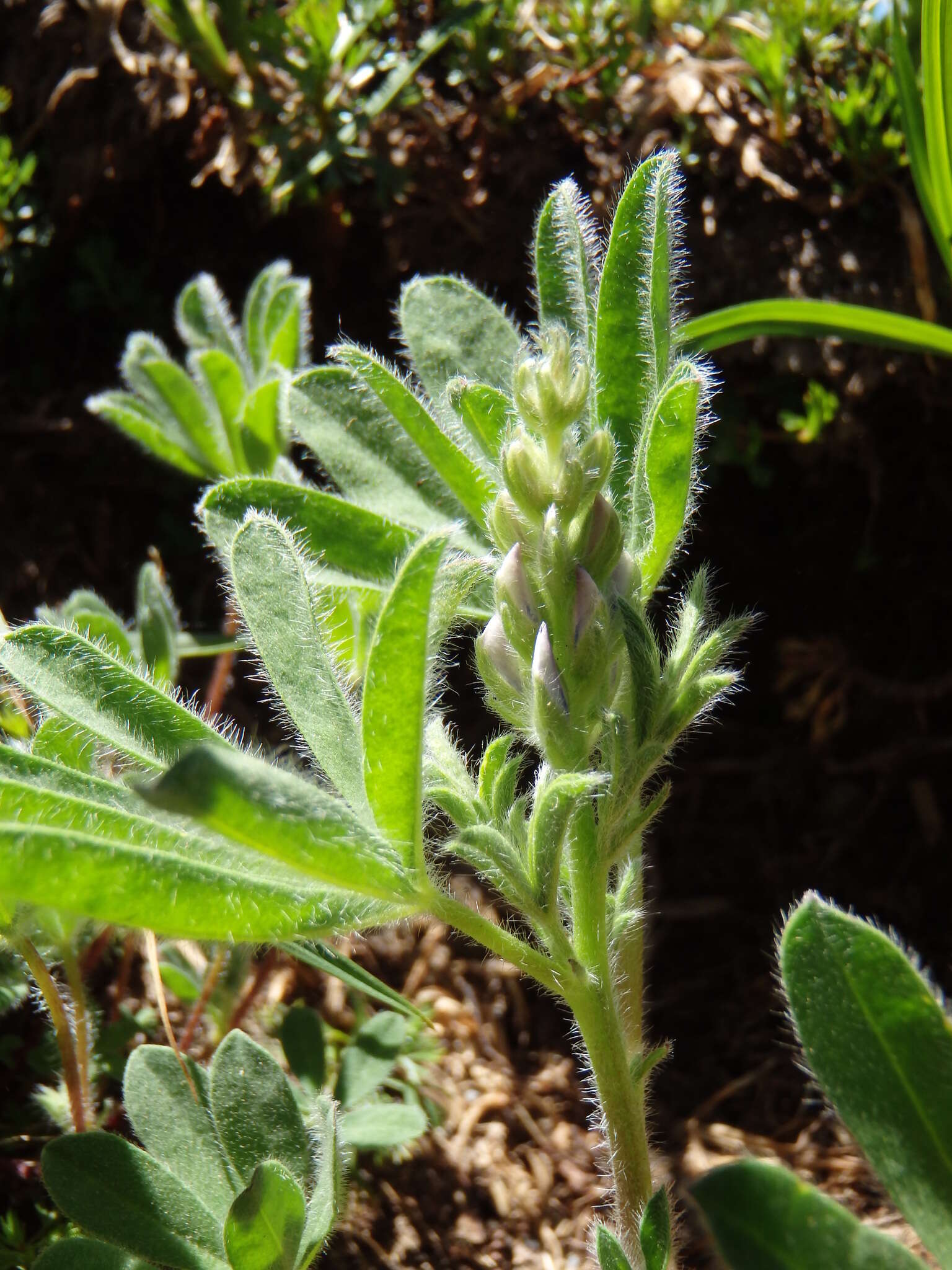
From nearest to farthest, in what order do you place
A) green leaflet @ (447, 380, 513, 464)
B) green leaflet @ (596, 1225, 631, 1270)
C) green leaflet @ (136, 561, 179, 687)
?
green leaflet @ (596, 1225, 631, 1270) → green leaflet @ (447, 380, 513, 464) → green leaflet @ (136, 561, 179, 687)

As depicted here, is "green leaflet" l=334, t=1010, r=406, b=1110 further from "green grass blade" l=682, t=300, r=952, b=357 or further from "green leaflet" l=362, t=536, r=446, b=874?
"green grass blade" l=682, t=300, r=952, b=357

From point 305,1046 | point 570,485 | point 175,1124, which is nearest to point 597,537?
point 570,485

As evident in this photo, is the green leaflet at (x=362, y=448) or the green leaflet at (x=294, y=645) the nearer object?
the green leaflet at (x=294, y=645)

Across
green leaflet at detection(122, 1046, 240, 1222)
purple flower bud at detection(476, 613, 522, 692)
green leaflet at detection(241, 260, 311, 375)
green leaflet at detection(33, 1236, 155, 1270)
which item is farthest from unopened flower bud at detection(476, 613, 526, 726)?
green leaflet at detection(241, 260, 311, 375)

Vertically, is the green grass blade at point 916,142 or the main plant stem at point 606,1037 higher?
the green grass blade at point 916,142

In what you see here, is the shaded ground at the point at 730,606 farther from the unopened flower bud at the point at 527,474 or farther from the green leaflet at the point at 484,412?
the unopened flower bud at the point at 527,474

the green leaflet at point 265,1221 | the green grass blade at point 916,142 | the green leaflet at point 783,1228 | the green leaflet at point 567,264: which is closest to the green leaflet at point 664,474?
the green leaflet at point 567,264
